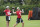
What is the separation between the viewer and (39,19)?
61.2 ft

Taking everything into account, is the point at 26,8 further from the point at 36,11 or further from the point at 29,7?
→ the point at 36,11

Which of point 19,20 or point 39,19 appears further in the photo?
point 39,19

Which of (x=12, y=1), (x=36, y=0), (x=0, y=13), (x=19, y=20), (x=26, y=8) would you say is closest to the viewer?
(x=19, y=20)

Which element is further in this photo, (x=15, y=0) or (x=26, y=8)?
(x=15, y=0)

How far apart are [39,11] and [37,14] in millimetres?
449

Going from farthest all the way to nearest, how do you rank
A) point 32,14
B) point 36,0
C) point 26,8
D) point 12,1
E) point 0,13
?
point 12,1
point 36,0
point 26,8
point 0,13
point 32,14

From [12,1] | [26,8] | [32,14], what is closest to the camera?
[32,14]

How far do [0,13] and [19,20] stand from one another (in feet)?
54.8

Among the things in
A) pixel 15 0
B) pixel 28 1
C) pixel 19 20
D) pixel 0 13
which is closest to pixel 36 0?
pixel 28 1

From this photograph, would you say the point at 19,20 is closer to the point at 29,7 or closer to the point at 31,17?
the point at 31,17

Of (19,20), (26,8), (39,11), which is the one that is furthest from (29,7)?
(19,20)

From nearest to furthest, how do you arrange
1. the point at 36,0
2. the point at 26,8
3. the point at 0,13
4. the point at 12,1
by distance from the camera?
the point at 0,13, the point at 26,8, the point at 36,0, the point at 12,1

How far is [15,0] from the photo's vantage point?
148ft

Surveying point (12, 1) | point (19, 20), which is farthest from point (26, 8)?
point (19, 20)
